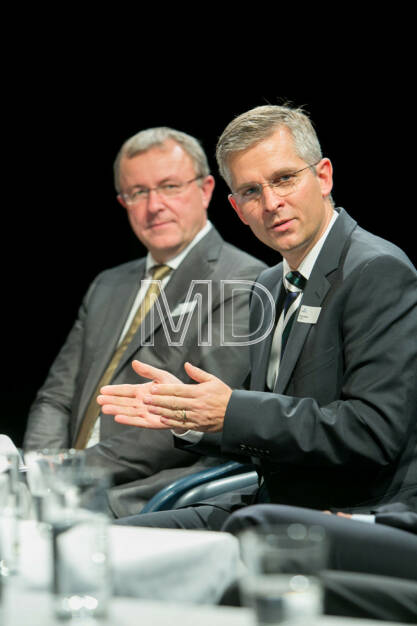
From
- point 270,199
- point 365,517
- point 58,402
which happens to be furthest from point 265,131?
point 58,402

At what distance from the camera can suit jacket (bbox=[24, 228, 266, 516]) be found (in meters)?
3.14

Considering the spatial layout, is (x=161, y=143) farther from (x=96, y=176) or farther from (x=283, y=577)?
(x=283, y=577)

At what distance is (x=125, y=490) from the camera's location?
10.0 ft

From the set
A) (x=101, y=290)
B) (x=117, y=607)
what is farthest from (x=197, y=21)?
(x=117, y=607)

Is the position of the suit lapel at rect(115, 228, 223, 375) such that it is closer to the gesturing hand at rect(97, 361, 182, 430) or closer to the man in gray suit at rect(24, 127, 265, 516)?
the man in gray suit at rect(24, 127, 265, 516)

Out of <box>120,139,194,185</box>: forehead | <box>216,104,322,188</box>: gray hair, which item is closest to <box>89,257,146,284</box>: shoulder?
<box>120,139,194,185</box>: forehead

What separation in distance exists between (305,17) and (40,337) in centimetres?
260

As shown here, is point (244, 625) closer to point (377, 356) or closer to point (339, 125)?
point (377, 356)

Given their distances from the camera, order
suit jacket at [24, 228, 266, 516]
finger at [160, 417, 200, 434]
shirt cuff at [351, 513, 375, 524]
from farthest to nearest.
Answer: suit jacket at [24, 228, 266, 516] → finger at [160, 417, 200, 434] → shirt cuff at [351, 513, 375, 524]

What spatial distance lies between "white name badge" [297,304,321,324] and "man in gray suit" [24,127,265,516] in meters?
0.88

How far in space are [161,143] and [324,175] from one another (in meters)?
1.41

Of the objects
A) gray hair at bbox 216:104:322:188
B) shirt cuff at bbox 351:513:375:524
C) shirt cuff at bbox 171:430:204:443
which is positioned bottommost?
shirt cuff at bbox 171:430:204:443

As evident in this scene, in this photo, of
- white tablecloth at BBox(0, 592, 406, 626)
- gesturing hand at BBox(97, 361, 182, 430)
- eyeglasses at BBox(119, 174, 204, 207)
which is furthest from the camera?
eyeglasses at BBox(119, 174, 204, 207)

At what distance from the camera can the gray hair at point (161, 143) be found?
12.3 feet
